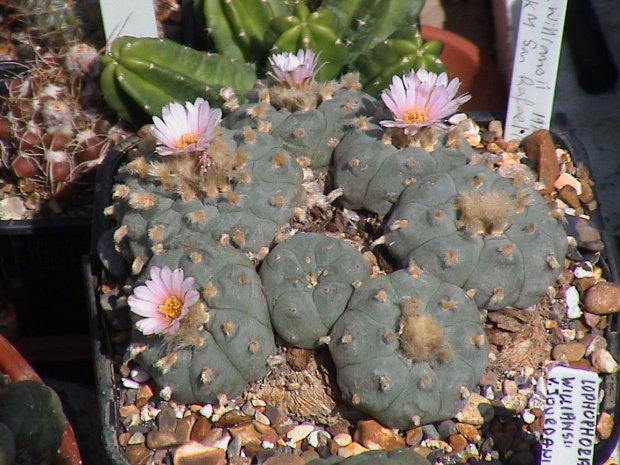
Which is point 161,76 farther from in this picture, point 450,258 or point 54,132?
point 450,258

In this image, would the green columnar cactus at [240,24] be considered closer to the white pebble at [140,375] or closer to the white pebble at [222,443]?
the white pebble at [140,375]

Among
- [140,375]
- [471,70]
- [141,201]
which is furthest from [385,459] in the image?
[471,70]

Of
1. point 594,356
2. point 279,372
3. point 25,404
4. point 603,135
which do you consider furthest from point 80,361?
point 603,135

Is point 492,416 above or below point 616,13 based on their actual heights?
below

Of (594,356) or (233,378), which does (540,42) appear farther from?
(233,378)

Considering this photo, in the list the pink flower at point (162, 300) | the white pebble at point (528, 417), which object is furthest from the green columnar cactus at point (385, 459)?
the pink flower at point (162, 300)
